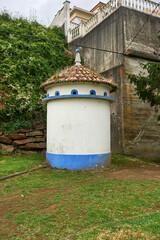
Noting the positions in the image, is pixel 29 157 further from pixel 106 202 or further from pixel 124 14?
pixel 124 14

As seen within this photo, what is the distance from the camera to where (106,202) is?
4.75 meters

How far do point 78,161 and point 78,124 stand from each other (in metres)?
1.45

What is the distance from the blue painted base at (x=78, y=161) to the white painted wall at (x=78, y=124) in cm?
16

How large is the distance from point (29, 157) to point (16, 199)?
17.9ft

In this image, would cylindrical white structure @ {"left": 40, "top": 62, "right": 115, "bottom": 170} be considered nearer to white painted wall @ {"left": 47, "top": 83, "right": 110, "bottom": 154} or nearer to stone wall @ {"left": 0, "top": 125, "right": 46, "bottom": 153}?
white painted wall @ {"left": 47, "top": 83, "right": 110, "bottom": 154}

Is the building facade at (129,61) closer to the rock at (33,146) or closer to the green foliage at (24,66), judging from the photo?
the green foliage at (24,66)

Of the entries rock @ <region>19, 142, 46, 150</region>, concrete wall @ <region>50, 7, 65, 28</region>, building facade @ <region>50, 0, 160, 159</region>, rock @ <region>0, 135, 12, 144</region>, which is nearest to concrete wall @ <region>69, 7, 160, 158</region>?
building facade @ <region>50, 0, 160, 159</region>

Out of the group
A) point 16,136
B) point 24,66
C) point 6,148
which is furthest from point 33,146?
point 24,66

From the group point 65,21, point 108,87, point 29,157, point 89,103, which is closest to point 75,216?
point 89,103

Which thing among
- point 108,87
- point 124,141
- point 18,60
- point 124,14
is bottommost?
point 124,141

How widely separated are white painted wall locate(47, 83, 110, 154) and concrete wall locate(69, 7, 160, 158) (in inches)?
164

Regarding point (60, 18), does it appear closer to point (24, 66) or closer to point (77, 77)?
point (24, 66)

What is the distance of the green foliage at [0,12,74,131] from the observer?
12.2 metres

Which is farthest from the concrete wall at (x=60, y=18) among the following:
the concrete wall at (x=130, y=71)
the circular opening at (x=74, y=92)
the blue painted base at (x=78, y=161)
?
the blue painted base at (x=78, y=161)
